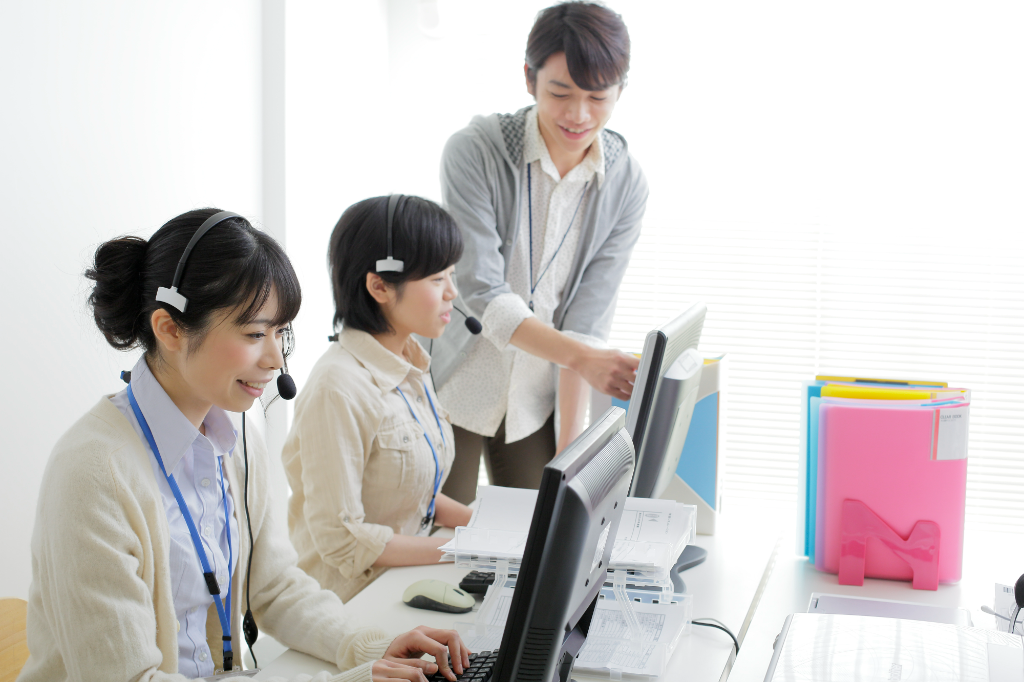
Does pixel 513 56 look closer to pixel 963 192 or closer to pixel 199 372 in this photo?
pixel 963 192

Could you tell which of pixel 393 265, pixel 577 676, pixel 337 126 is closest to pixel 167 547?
pixel 577 676

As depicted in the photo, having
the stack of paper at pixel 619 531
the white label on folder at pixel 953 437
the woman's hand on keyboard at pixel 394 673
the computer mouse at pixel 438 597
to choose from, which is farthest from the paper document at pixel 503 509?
→ the white label on folder at pixel 953 437

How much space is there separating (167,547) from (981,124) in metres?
3.03

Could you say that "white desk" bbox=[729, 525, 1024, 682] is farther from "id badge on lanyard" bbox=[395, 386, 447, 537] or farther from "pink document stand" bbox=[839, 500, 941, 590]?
"id badge on lanyard" bbox=[395, 386, 447, 537]

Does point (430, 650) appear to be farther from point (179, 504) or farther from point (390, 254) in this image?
point (390, 254)

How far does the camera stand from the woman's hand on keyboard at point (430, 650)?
100 centimetres

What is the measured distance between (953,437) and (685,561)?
20.9 inches

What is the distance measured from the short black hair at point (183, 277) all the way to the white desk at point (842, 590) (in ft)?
2.78

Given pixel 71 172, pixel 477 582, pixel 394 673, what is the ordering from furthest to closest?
1. pixel 71 172
2. pixel 477 582
3. pixel 394 673

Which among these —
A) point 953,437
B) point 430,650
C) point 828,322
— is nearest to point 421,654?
point 430,650

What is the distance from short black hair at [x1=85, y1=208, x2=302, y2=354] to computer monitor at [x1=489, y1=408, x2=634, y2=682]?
0.54m

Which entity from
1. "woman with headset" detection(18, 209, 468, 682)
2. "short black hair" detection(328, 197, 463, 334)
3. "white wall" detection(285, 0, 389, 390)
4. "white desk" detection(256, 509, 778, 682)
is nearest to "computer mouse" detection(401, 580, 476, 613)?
"white desk" detection(256, 509, 778, 682)

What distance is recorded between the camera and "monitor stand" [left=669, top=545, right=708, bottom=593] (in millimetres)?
1407

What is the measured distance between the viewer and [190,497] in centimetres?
117
